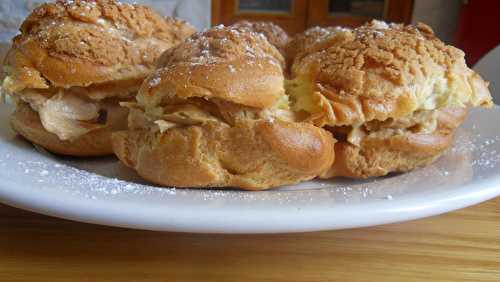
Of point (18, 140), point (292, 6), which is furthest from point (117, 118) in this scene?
point (292, 6)

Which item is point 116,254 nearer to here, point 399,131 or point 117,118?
point 117,118

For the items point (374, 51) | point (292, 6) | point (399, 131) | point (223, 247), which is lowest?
point (292, 6)

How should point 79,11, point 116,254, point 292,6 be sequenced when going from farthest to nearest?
1. point 292,6
2. point 79,11
3. point 116,254

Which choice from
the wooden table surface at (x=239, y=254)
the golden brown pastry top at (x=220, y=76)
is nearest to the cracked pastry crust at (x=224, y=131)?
the golden brown pastry top at (x=220, y=76)

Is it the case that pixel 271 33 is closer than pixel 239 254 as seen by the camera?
No

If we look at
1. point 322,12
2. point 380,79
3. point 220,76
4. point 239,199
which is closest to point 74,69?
point 220,76

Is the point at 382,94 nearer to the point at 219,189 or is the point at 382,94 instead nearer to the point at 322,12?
the point at 219,189

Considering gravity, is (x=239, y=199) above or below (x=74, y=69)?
below
